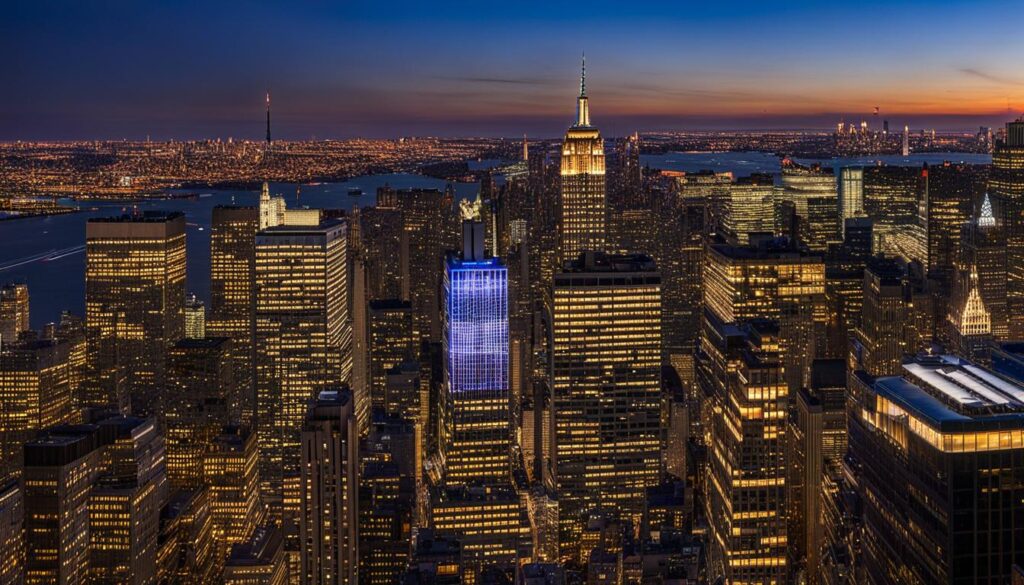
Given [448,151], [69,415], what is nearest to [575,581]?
[69,415]

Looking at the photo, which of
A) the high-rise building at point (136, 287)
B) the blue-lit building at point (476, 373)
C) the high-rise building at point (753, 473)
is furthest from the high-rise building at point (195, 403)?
the high-rise building at point (753, 473)

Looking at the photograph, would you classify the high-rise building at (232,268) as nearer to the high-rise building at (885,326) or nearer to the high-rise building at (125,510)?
the high-rise building at (125,510)

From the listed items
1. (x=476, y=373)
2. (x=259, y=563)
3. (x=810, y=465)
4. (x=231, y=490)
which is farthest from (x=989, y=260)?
(x=259, y=563)

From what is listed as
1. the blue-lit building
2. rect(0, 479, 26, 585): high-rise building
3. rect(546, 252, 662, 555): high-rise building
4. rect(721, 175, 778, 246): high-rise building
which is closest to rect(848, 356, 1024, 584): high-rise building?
rect(0, 479, 26, 585): high-rise building

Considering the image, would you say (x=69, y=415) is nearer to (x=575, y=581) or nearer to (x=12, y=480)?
(x=12, y=480)

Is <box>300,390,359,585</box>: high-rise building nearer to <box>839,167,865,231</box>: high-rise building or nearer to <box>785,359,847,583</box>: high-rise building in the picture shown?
<box>785,359,847,583</box>: high-rise building

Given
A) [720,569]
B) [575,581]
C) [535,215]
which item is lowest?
[575,581]
